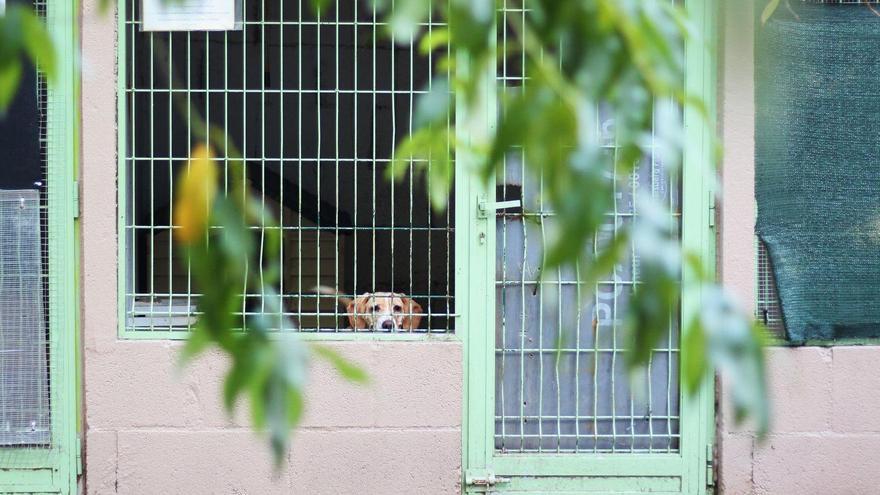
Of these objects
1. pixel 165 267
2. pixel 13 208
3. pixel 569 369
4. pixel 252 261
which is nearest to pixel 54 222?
pixel 13 208

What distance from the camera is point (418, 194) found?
5.29m

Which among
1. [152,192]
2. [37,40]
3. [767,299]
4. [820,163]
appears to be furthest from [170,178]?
[37,40]

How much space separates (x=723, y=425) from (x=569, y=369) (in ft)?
2.54

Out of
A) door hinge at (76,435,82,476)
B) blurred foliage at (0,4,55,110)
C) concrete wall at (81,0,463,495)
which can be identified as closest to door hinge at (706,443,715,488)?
concrete wall at (81,0,463,495)

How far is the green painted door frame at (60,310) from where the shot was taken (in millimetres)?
5168

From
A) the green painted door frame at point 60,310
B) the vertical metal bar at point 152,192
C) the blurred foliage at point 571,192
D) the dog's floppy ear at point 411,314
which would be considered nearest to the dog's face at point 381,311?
the dog's floppy ear at point 411,314

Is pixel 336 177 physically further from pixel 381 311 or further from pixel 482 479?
pixel 482 479

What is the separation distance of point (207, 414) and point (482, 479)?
4.39 ft

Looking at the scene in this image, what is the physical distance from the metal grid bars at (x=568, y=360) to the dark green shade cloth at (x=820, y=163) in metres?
0.53

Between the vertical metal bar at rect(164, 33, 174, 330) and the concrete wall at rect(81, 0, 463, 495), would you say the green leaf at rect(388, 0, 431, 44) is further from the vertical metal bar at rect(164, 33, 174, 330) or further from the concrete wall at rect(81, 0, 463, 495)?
the vertical metal bar at rect(164, 33, 174, 330)

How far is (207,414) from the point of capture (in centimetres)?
521

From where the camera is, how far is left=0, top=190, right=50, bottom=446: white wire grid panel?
202 inches

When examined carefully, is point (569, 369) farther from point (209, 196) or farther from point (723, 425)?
point (209, 196)

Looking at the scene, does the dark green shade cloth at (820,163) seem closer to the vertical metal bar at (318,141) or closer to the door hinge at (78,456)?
the vertical metal bar at (318,141)
